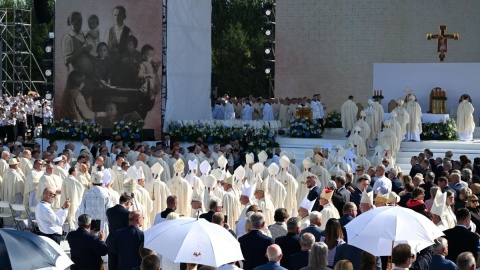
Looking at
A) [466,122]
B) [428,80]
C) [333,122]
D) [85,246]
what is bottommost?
[85,246]

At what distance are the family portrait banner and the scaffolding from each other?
16708 mm

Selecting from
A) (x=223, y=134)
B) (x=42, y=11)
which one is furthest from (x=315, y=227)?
(x=42, y=11)

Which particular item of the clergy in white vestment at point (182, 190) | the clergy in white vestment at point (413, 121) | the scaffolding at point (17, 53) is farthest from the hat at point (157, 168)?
the scaffolding at point (17, 53)

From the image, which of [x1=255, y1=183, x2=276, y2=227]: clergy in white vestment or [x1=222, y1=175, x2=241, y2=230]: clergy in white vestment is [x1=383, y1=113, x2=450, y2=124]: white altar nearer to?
[x1=255, y1=183, x2=276, y2=227]: clergy in white vestment

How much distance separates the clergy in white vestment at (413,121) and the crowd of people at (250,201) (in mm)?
6777

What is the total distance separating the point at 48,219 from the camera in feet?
49.6

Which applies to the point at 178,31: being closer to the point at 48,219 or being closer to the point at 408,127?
the point at 408,127

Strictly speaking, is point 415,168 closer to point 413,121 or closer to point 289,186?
point 289,186

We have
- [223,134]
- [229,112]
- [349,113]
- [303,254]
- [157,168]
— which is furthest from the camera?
[229,112]

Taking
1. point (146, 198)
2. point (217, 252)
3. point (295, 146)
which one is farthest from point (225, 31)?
point (217, 252)

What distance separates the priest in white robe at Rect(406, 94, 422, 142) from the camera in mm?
30844

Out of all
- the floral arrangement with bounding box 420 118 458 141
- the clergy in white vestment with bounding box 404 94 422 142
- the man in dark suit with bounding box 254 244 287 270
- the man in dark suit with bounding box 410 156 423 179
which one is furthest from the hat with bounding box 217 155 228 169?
the floral arrangement with bounding box 420 118 458 141

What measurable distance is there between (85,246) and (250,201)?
11.8ft

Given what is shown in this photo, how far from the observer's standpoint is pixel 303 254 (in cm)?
1161
